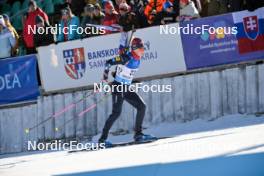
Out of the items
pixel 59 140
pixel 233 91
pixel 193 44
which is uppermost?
pixel 193 44

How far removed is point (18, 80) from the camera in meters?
17.3

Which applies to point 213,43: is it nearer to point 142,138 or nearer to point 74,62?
point 142,138

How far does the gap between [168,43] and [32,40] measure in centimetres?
373

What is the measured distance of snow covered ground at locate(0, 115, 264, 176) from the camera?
9.14 meters

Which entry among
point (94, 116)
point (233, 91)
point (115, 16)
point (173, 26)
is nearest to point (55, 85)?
point (94, 116)

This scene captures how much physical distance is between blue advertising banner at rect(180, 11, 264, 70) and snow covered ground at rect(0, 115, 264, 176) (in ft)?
4.10

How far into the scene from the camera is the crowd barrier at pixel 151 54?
48.4 ft

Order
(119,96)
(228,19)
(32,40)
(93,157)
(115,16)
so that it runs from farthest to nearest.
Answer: (32,40) → (115,16) → (228,19) → (119,96) → (93,157)

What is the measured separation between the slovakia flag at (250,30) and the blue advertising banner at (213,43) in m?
0.03

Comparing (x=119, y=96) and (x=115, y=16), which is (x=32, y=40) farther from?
(x=119, y=96)

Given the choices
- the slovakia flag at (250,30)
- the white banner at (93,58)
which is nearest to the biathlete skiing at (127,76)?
the white banner at (93,58)

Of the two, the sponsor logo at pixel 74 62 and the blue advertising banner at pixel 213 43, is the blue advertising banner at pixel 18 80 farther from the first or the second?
the blue advertising banner at pixel 213 43

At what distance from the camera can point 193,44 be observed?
49.8 feet

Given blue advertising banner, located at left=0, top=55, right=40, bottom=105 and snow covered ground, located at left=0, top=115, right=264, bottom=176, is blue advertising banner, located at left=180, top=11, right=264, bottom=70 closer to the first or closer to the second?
snow covered ground, located at left=0, top=115, right=264, bottom=176
